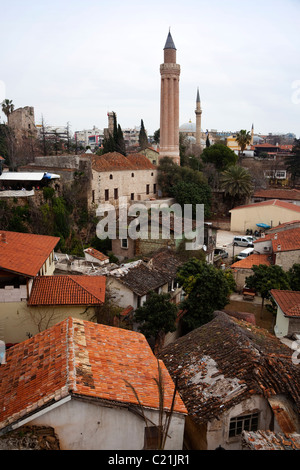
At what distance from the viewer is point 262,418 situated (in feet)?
23.5

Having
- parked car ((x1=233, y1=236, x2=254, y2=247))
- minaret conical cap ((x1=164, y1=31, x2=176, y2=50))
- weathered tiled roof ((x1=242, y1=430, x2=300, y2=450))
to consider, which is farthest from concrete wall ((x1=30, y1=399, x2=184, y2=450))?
minaret conical cap ((x1=164, y1=31, x2=176, y2=50))

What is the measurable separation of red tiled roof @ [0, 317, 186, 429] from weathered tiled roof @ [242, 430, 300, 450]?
3.61 feet

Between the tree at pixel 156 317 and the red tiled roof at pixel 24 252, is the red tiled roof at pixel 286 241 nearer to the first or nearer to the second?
the tree at pixel 156 317

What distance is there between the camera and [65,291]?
11953mm

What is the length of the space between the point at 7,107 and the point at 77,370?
47.1 m

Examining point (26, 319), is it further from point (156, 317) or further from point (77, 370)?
point (77, 370)

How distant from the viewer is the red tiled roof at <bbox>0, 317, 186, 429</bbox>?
5762 mm

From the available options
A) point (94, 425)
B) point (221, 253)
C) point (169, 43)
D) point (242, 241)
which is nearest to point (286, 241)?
point (221, 253)

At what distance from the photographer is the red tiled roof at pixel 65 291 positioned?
11.6 metres

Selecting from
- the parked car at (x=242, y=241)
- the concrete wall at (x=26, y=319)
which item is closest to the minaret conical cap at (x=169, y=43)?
the parked car at (x=242, y=241)

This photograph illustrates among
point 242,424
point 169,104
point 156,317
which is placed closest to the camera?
point 242,424

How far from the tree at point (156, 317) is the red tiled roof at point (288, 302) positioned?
4106 mm

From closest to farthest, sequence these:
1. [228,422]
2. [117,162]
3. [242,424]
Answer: [228,422], [242,424], [117,162]
